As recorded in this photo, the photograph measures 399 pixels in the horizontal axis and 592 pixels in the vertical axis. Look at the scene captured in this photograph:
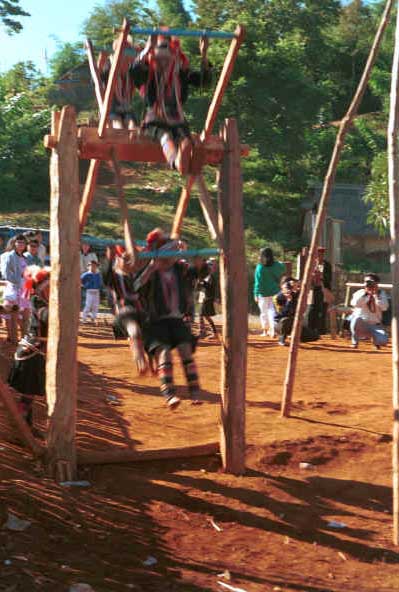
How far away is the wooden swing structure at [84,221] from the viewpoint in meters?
8.14

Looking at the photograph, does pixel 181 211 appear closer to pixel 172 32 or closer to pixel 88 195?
pixel 88 195

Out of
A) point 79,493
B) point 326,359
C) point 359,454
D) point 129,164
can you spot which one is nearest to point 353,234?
point 129,164

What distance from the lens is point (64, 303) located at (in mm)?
8250

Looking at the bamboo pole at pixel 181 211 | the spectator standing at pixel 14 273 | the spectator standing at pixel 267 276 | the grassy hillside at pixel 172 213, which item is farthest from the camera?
the grassy hillside at pixel 172 213

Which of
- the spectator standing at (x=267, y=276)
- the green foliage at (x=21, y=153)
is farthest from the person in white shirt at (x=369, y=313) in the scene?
the green foliage at (x=21, y=153)

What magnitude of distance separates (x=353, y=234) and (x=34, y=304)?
25960mm

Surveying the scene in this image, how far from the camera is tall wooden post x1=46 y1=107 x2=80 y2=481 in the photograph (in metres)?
8.17

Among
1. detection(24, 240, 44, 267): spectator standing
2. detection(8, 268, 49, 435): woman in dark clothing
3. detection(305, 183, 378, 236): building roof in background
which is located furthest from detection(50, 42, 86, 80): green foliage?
detection(8, 268, 49, 435): woman in dark clothing

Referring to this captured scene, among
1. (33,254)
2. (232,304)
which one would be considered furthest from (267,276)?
(232,304)

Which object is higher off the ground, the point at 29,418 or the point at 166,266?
the point at 166,266

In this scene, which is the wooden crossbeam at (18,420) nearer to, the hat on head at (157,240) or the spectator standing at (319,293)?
the hat on head at (157,240)

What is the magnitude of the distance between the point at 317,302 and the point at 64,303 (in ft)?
27.5

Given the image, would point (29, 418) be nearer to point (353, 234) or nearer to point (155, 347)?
point (155, 347)

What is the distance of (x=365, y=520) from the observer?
8070mm
